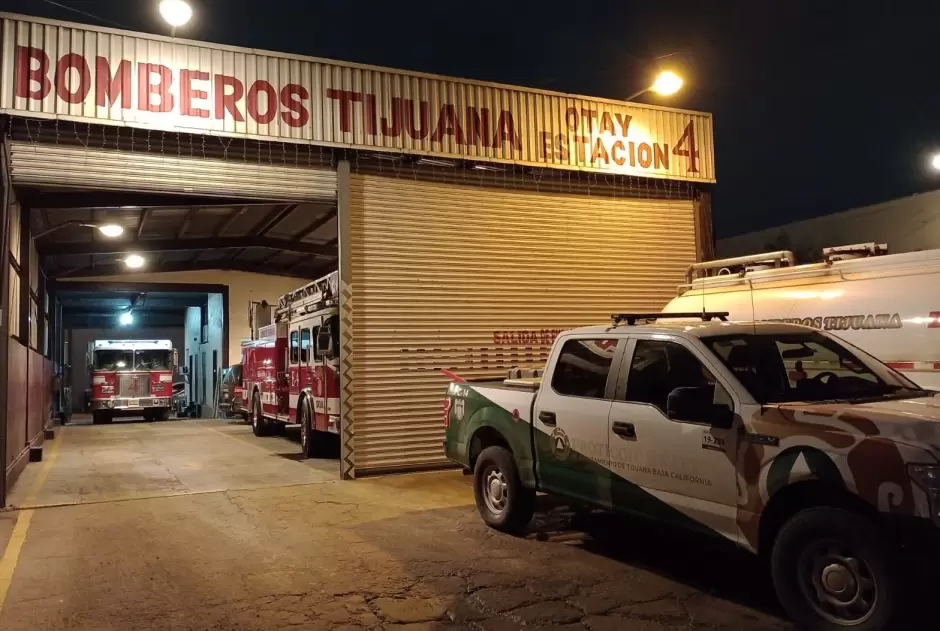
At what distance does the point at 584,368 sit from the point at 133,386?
83.4 ft

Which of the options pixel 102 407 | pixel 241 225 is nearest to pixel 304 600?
pixel 241 225

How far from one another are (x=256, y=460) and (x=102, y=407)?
16.5m

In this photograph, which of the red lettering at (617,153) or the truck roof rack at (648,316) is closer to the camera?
the truck roof rack at (648,316)

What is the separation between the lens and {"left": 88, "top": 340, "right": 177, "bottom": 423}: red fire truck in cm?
2767

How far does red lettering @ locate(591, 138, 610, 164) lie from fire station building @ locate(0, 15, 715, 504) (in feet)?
0.14

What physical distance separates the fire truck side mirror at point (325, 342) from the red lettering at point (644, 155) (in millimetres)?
6262

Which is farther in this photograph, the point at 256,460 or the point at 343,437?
the point at 256,460

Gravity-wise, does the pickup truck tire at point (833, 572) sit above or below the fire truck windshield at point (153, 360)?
below

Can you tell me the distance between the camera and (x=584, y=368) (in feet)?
21.7

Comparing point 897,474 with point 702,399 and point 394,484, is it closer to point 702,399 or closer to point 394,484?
point 702,399

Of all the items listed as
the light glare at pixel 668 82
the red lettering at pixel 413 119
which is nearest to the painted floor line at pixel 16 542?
the red lettering at pixel 413 119

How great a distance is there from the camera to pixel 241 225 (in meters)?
20.8

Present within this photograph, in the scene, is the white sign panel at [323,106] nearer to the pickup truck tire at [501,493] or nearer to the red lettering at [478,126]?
the red lettering at [478,126]

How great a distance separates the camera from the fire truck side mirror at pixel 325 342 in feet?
42.2
